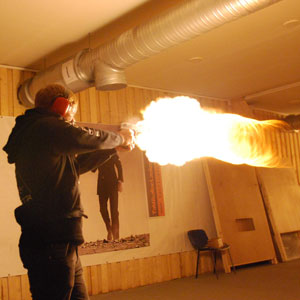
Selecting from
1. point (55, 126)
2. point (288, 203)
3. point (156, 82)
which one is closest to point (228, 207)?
point (288, 203)

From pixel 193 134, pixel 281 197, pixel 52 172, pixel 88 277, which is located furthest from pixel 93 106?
pixel 281 197

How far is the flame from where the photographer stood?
4.11 m

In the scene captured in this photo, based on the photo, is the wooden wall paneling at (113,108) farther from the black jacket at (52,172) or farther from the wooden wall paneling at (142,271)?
the black jacket at (52,172)

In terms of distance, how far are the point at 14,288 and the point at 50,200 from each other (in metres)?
3.38

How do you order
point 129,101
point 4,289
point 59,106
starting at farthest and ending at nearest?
point 129,101 < point 4,289 < point 59,106

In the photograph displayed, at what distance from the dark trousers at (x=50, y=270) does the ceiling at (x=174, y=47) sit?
2668 mm

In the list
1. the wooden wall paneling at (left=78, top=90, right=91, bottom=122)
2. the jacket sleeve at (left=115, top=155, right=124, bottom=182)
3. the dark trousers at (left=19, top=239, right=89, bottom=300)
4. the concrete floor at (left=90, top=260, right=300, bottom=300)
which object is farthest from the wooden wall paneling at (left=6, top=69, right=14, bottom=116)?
the dark trousers at (left=19, top=239, right=89, bottom=300)

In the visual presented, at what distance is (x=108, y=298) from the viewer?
5.43 metres

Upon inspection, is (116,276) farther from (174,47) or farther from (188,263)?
(174,47)

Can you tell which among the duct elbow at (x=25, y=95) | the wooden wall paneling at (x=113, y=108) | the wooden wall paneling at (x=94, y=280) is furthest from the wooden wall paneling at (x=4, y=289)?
the wooden wall paneling at (x=113, y=108)

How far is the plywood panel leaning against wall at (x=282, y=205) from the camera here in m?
7.99

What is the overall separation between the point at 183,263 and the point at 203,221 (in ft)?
2.75

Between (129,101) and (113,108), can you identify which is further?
(129,101)

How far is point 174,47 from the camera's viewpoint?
17.3 ft
